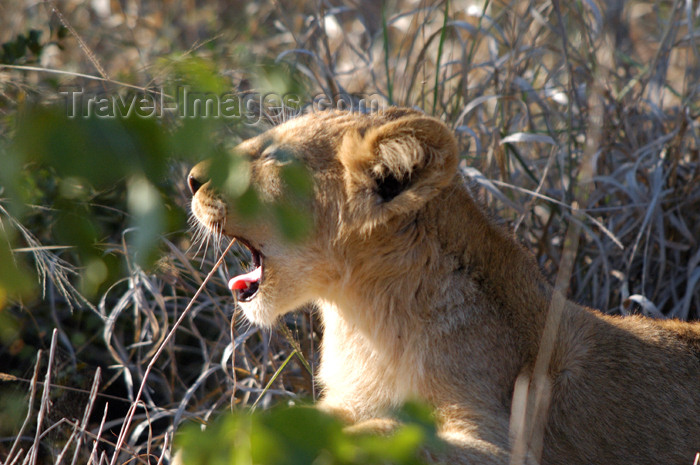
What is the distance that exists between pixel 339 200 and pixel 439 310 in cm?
49

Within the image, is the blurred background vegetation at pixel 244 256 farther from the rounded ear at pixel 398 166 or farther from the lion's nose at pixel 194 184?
the rounded ear at pixel 398 166

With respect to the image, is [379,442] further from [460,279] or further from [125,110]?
[460,279]

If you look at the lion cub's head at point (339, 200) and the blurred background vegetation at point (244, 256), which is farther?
the blurred background vegetation at point (244, 256)

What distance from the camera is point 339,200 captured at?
2596mm

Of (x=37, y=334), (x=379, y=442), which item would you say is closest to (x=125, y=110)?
(x=379, y=442)

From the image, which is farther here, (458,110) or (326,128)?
(458,110)

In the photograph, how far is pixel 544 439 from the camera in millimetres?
2430

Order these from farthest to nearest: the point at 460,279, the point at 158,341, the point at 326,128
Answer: the point at 158,341, the point at 326,128, the point at 460,279

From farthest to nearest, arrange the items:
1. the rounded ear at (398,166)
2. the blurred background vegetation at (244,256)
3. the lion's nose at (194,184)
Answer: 1. the blurred background vegetation at (244,256)
2. the lion's nose at (194,184)
3. the rounded ear at (398,166)

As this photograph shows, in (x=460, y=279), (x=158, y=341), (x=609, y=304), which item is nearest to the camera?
(x=460, y=279)

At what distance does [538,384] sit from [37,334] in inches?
100

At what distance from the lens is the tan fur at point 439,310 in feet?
8.00

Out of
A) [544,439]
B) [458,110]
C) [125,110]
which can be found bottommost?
[544,439]

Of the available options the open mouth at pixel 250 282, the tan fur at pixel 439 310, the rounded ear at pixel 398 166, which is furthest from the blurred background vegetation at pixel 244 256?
the rounded ear at pixel 398 166
